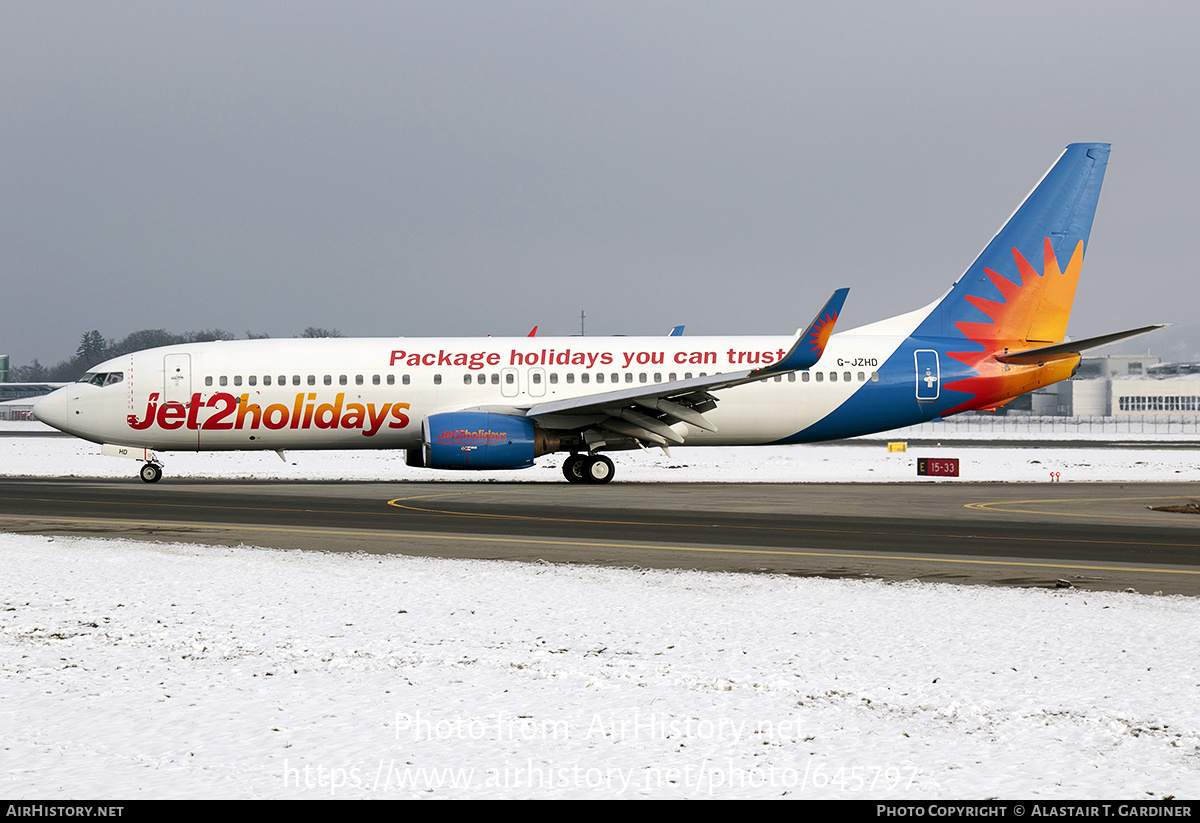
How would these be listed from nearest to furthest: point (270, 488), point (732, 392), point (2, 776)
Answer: point (2, 776)
point (270, 488)
point (732, 392)

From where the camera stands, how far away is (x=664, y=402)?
30234 millimetres

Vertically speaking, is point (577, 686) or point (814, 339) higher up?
point (814, 339)

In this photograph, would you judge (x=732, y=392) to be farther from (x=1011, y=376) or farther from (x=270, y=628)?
(x=270, y=628)

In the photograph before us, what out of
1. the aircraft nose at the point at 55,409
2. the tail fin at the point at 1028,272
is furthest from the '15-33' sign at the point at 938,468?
the aircraft nose at the point at 55,409

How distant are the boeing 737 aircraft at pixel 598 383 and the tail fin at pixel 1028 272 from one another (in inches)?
1.7

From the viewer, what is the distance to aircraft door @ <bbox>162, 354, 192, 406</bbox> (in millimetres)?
31109

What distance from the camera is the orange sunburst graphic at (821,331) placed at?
91.4 ft

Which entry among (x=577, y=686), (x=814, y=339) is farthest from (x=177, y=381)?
(x=577, y=686)

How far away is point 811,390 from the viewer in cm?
3197

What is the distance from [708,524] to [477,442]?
421 inches

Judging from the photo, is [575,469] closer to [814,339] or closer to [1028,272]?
[814,339]

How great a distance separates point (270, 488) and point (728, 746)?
24.5 metres

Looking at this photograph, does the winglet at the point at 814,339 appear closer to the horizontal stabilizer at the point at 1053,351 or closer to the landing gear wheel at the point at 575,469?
the landing gear wheel at the point at 575,469

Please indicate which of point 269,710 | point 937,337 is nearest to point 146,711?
point 269,710
